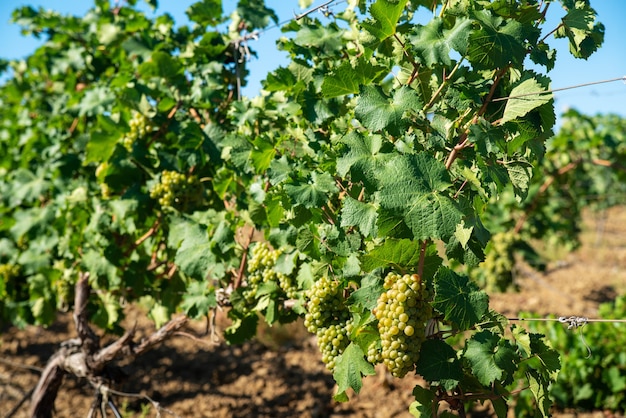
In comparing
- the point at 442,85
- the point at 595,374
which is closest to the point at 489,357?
the point at 442,85

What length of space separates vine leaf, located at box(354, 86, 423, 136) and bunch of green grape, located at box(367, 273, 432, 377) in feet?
1.35

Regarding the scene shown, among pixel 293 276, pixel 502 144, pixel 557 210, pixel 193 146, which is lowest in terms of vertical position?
pixel 293 276

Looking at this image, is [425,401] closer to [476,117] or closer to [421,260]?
[421,260]

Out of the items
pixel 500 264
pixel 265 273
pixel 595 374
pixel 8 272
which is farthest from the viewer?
pixel 500 264

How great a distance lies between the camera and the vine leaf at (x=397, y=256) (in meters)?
1.47

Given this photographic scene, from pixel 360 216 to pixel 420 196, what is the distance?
218 millimetres

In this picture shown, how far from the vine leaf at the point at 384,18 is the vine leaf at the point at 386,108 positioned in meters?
0.15

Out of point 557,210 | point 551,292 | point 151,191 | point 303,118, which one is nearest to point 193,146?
point 151,191

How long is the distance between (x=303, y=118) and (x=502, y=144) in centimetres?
89

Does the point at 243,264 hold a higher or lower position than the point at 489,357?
higher

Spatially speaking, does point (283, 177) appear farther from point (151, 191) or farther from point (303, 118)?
point (151, 191)

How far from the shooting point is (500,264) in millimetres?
5371

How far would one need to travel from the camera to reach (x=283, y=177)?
181 cm

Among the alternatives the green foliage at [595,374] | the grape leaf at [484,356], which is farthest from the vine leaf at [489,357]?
the green foliage at [595,374]
